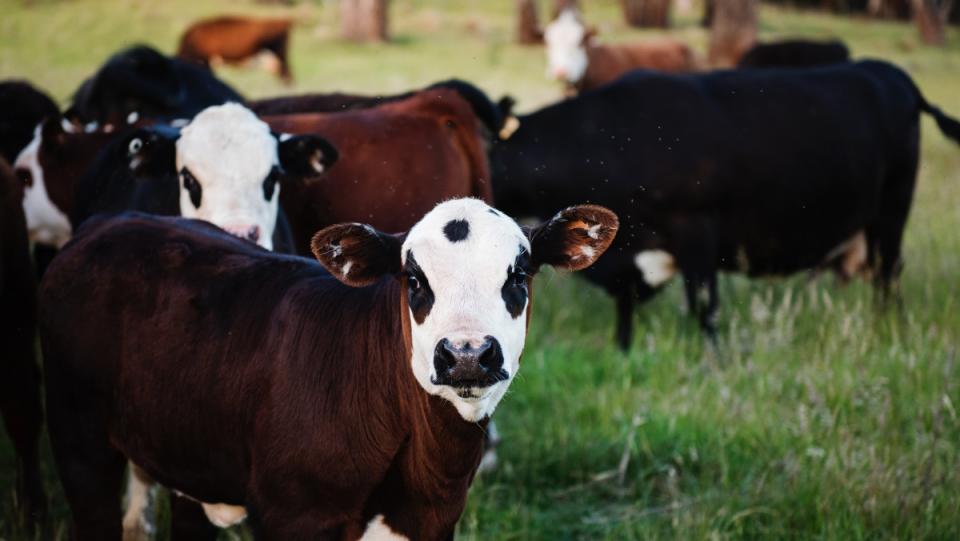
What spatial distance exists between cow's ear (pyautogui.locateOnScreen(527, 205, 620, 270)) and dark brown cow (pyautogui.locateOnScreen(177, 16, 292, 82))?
71.5 ft

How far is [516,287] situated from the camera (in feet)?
11.3

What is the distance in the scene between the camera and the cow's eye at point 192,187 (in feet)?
17.4

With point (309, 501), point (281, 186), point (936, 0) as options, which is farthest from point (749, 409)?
point (936, 0)

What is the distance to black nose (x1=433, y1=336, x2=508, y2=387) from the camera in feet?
10.2

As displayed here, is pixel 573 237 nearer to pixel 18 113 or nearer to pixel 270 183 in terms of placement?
pixel 270 183

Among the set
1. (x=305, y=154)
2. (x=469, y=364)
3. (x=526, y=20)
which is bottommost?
(x=526, y=20)

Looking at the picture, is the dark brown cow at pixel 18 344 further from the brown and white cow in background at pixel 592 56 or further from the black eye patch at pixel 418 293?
the brown and white cow in background at pixel 592 56

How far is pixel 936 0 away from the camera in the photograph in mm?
34844

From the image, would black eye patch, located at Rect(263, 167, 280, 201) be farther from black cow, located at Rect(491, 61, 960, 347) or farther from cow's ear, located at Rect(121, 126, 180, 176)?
black cow, located at Rect(491, 61, 960, 347)

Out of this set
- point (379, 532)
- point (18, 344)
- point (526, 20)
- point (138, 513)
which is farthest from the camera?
point (526, 20)

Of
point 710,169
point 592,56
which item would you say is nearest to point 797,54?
point 592,56

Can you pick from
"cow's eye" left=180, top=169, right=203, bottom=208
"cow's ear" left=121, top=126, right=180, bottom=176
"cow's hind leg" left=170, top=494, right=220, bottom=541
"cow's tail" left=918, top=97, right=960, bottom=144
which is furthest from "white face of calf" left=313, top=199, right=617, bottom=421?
"cow's tail" left=918, top=97, right=960, bottom=144

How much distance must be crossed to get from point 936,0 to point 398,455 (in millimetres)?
→ 34605

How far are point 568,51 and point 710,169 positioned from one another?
1079 cm
